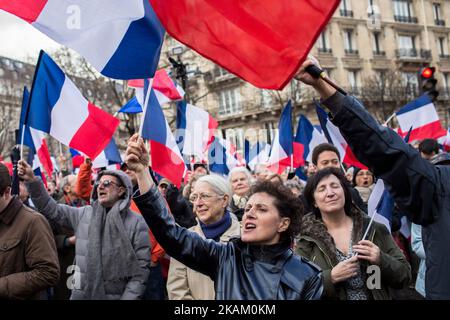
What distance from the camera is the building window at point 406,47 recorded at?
142 feet

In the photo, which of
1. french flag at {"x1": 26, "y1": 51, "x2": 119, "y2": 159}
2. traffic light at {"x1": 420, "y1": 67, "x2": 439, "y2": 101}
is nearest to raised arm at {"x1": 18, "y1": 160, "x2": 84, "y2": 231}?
french flag at {"x1": 26, "y1": 51, "x2": 119, "y2": 159}

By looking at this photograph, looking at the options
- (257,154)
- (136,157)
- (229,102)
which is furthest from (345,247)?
(229,102)

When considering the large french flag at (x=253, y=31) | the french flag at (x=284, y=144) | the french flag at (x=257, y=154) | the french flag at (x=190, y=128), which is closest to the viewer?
Answer: the large french flag at (x=253, y=31)

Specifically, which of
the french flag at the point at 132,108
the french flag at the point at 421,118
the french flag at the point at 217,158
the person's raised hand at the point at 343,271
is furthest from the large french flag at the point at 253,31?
the french flag at the point at 421,118

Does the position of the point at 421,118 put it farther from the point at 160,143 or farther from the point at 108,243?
the point at 108,243

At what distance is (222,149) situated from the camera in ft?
31.2

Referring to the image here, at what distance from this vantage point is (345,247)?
3471 millimetres

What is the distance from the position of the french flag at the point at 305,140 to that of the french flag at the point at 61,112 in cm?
464

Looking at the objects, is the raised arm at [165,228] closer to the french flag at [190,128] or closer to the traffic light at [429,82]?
the french flag at [190,128]

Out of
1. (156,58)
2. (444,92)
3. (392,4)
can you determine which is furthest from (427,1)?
(156,58)

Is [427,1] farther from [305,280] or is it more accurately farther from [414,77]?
[305,280]

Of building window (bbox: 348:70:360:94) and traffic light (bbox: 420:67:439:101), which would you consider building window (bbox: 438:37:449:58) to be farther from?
traffic light (bbox: 420:67:439:101)

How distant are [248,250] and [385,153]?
3.03ft

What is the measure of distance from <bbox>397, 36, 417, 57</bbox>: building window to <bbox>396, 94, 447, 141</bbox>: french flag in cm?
3621
